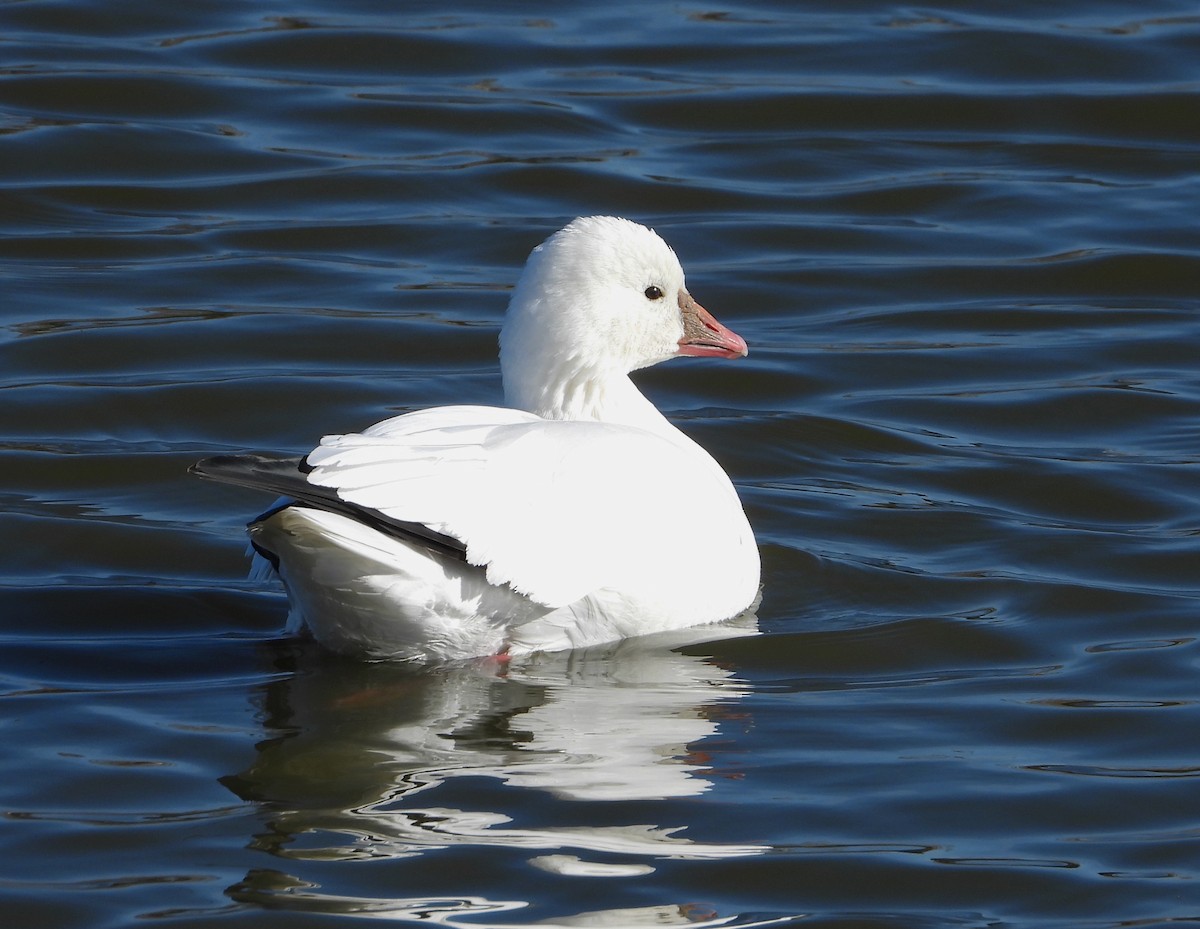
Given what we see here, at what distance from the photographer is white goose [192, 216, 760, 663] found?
18.9 ft

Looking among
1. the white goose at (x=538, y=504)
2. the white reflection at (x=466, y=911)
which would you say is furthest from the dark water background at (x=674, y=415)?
the white goose at (x=538, y=504)

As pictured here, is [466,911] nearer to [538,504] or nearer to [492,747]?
[492,747]

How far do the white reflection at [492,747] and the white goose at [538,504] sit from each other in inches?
4.6

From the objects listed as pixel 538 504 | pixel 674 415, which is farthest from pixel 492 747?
pixel 674 415

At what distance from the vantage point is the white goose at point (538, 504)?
18.9 ft

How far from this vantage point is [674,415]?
31.1ft

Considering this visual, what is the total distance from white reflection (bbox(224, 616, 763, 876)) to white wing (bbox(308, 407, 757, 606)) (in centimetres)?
35

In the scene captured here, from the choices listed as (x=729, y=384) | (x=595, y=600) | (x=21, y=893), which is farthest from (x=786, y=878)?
(x=729, y=384)

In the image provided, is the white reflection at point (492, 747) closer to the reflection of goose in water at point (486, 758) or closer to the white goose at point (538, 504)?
the reflection of goose in water at point (486, 758)

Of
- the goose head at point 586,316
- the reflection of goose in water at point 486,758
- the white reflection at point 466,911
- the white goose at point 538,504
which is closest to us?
the white reflection at point 466,911

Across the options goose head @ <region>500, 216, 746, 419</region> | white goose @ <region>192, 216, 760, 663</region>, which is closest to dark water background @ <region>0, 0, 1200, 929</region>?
white goose @ <region>192, 216, 760, 663</region>

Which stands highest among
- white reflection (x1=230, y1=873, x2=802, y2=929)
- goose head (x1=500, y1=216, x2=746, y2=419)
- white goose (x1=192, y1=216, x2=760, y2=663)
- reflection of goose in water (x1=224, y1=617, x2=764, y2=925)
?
goose head (x1=500, y1=216, x2=746, y2=419)

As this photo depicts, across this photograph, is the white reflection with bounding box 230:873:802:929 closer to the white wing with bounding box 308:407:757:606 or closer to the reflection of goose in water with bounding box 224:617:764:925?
the reflection of goose in water with bounding box 224:617:764:925

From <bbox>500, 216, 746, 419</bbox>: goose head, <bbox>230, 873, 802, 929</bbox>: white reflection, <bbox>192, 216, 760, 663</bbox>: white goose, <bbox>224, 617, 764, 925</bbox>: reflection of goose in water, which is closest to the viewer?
<bbox>230, 873, 802, 929</bbox>: white reflection
